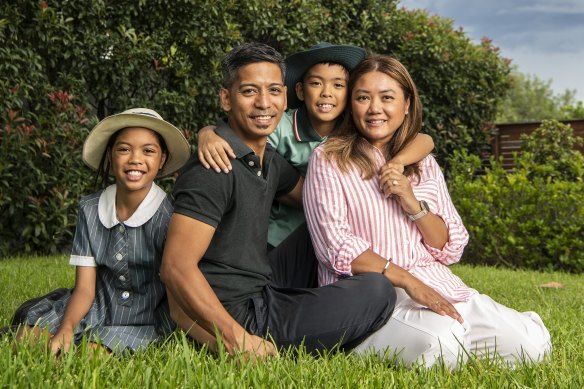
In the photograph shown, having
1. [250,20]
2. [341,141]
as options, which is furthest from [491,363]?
[250,20]

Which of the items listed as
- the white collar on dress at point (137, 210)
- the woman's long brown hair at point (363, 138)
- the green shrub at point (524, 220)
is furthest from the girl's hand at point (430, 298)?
the green shrub at point (524, 220)

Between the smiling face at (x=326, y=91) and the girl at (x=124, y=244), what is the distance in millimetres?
801

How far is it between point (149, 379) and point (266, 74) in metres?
1.49

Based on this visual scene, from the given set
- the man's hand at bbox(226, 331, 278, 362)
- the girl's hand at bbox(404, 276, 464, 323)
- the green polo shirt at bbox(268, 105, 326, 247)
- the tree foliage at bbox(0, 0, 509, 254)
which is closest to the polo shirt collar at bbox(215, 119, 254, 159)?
the green polo shirt at bbox(268, 105, 326, 247)

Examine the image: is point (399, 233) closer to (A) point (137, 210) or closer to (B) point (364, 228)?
(B) point (364, 228)

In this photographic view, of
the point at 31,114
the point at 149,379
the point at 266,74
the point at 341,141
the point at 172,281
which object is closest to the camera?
the point at 149,379

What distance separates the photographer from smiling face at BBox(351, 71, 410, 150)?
11.2ft

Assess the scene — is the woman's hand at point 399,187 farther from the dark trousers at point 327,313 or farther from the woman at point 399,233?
the dark trousers at point 327,313

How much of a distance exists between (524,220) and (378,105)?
17.2 feet

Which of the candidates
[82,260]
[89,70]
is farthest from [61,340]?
[89,70]

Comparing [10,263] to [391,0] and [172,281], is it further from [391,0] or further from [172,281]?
[391,0]

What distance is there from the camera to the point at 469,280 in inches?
244

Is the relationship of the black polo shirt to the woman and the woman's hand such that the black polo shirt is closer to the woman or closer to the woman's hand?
the woman

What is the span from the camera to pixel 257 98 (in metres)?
3.11
